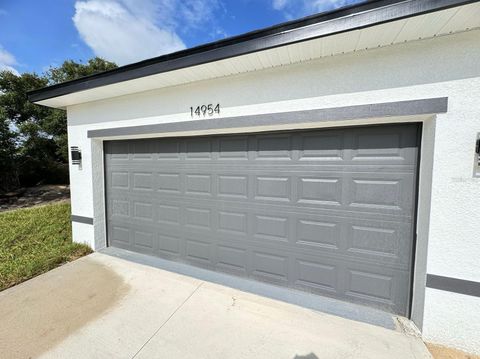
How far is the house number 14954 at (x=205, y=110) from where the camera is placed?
310cm

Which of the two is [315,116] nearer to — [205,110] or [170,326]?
[205,110]

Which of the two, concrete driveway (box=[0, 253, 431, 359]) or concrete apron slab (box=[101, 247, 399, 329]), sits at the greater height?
concrete apron slab (box=[101, 247, 399, 329])

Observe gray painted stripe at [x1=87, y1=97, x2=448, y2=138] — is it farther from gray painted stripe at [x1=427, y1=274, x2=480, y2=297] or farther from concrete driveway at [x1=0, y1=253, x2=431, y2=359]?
concrete driveway at [x1=0, y1=253, x2=431, y2=359]

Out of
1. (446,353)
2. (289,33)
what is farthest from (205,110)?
(446,353)

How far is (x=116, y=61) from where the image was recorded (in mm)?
11812

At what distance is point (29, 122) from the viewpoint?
9.68m

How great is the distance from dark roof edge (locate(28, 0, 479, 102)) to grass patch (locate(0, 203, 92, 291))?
10.6 feet

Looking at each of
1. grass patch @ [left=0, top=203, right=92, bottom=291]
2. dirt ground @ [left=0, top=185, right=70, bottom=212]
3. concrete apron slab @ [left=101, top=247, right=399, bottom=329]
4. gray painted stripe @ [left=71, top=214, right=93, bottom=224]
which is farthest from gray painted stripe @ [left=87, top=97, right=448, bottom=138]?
dirt ground @ [left=0, top=185, right=70, bottom=212]

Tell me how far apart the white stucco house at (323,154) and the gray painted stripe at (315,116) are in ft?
0.05

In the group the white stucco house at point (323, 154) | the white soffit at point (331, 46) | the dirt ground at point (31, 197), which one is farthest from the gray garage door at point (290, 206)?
the dirt ground at point (31, 197)

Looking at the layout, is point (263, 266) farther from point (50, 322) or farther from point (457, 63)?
point (457, 63)

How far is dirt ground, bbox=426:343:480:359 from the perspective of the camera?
208 cm

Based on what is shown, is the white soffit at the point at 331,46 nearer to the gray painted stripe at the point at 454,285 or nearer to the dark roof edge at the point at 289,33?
the dark roof edge at the point at 289,33

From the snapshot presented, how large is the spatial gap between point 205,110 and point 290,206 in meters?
1.82
